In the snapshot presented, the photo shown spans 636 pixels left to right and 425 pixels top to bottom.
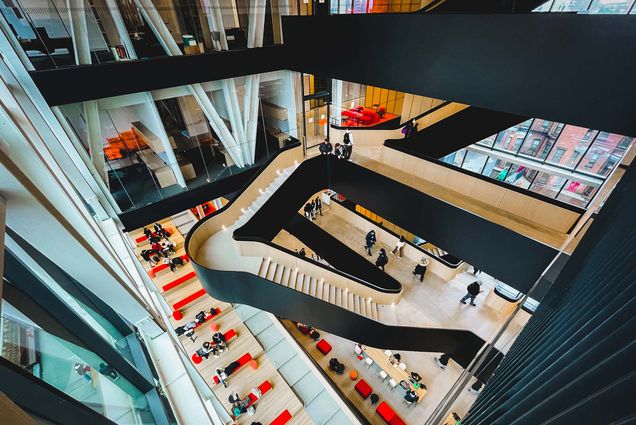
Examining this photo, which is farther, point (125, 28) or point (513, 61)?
point (125, 28)

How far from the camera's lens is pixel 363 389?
10.6m

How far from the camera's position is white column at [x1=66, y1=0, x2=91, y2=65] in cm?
682

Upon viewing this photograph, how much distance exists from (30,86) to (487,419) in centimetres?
1085

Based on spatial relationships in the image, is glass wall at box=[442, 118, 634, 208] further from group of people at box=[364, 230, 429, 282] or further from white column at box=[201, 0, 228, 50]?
white column at box=[201, 0, 228, 50]

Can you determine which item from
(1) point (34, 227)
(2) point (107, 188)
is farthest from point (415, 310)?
(2) point (107, 188)

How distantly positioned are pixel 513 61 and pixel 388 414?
11.3m

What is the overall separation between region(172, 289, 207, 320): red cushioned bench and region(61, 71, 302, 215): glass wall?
5.46 meters

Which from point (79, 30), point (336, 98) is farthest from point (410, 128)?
point (79, 30)

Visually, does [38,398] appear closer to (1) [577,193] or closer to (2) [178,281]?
(2) [178,281]

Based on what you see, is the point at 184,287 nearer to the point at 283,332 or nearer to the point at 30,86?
the point at 283,332

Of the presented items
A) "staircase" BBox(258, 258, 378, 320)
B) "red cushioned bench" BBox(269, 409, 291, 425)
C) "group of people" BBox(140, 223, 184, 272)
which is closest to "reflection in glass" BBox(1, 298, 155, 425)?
"staircase" BBox(258, 258, 378, 320)

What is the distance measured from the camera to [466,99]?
6.34m

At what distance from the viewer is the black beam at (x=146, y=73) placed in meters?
6.97

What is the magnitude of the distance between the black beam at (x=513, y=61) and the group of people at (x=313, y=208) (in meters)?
8.12
